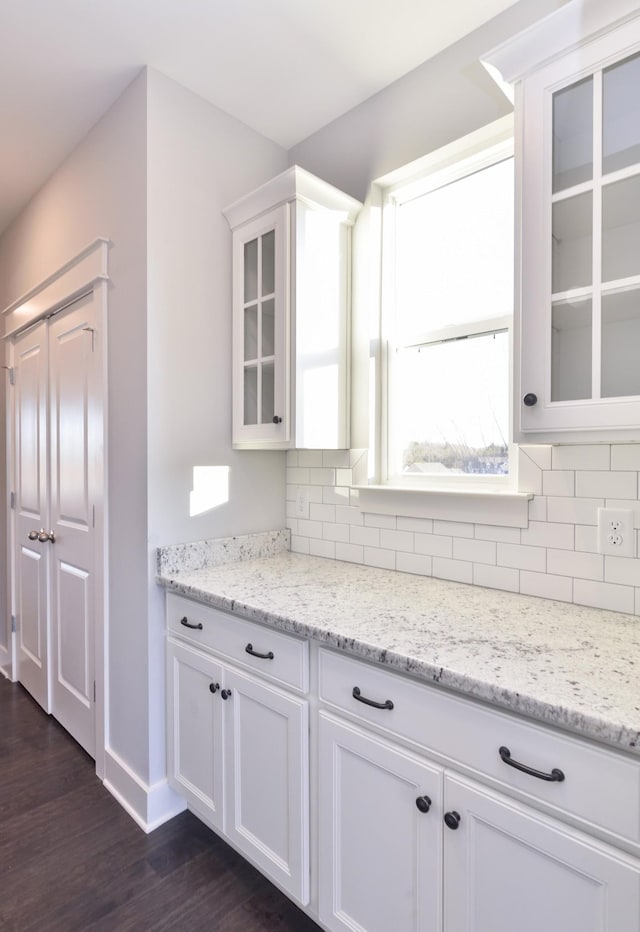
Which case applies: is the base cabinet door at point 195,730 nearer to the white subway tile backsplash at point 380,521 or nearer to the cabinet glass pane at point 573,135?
the white subway tile backsplash at point 380,521

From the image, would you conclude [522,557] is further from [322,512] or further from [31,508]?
[31,508]

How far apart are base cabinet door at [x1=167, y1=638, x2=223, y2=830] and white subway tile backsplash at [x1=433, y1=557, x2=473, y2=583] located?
0.82m

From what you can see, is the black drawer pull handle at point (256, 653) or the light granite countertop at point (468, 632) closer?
the light granite countertop at point (468, 632)

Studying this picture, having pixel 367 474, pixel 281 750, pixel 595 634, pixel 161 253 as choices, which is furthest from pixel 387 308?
pixel 281 750

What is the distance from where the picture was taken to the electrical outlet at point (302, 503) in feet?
7.57

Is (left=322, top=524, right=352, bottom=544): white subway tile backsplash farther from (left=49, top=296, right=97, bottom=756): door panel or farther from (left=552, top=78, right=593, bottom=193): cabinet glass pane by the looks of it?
(left=552, top=78, right=593, bottom=193): cabinet glass pane

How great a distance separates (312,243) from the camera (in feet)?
6.42

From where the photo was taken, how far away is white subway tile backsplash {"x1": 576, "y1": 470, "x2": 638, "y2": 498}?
140 cm

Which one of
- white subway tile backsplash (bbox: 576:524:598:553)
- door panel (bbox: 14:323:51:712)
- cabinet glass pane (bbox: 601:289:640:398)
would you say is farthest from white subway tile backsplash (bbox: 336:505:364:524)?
door panel (bbox: 14:323:51:712)

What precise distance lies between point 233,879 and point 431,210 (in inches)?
96.6

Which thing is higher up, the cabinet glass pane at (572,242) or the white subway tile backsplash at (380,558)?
the cabinet glass pane at (572,242)

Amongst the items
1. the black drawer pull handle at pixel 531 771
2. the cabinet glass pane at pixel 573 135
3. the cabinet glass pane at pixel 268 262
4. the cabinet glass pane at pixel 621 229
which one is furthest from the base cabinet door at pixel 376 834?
the cabinet glass pane at pixel 268 262

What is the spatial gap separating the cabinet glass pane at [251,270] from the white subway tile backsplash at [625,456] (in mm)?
1430

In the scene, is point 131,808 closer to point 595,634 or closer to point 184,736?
point 184,736
